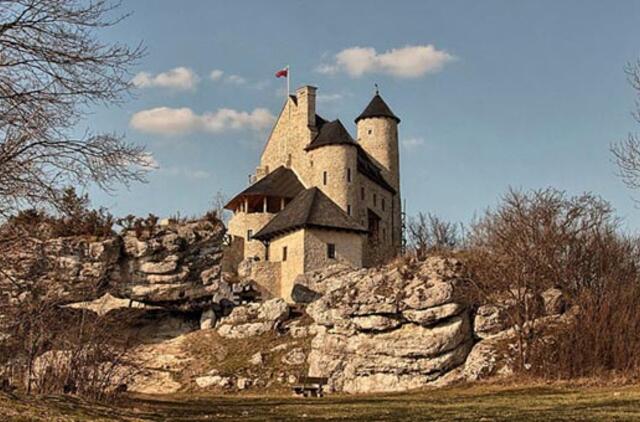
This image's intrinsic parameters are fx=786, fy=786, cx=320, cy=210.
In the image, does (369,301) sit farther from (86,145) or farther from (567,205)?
(86,145)

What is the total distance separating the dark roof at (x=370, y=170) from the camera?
54.0 m

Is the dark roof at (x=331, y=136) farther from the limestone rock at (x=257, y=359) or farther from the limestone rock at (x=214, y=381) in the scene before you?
the limestone rock at (x=214, y=381)

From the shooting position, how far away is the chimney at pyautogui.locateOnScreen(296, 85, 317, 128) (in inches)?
2167

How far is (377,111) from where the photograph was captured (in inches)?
2283

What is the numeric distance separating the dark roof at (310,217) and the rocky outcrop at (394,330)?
981cm

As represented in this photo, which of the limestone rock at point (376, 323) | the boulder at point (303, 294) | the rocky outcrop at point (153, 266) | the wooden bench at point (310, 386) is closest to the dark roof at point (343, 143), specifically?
the rocky outcrop at point (153, 266)

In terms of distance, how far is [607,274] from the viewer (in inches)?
1249

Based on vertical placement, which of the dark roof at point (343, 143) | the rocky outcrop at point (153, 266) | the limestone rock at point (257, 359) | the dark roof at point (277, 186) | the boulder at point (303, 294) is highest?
the dark roof at point (343, 143)

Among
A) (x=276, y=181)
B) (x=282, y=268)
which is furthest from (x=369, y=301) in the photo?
(x=276, y=181)

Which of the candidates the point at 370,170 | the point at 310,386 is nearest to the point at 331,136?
the point at 370,170

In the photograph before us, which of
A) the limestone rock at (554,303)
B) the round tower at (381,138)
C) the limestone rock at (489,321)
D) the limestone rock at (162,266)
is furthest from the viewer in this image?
the round tower at (381,138)

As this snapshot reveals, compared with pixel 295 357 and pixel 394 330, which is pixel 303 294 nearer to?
pixel 295 357

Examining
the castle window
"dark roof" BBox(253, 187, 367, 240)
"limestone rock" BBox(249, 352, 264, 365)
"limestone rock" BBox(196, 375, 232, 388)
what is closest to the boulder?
the castle window

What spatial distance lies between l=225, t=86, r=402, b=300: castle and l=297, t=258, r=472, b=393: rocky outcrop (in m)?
9.93
